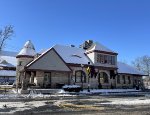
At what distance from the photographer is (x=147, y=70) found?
110188mm

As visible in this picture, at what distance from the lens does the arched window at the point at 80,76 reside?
46562 millimetres

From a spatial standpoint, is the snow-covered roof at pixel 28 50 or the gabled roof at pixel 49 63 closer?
the gabled roof at pixel 49 63

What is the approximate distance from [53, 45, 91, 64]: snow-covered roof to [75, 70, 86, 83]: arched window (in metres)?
2.05

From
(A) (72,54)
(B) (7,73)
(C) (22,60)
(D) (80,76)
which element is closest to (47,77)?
(C) (22,60)

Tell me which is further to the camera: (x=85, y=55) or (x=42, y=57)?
(x=85, y=55)

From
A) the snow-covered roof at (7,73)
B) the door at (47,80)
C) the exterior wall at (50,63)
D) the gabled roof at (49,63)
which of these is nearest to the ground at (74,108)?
the gabled roof at (49,63)

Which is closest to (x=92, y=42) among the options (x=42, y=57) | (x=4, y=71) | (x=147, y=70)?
(x=42, y=57)

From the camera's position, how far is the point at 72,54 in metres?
49.3

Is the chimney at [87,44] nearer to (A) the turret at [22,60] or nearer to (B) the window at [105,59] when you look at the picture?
(B) the window at [105,59]

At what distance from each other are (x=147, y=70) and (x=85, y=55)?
67.0m

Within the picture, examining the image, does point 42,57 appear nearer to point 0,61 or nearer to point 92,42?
point 92,42

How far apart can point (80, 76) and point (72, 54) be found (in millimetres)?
5293

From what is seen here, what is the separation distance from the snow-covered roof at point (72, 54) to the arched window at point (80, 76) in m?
2.05

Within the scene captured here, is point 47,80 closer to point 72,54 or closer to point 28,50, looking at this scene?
point 28,50
